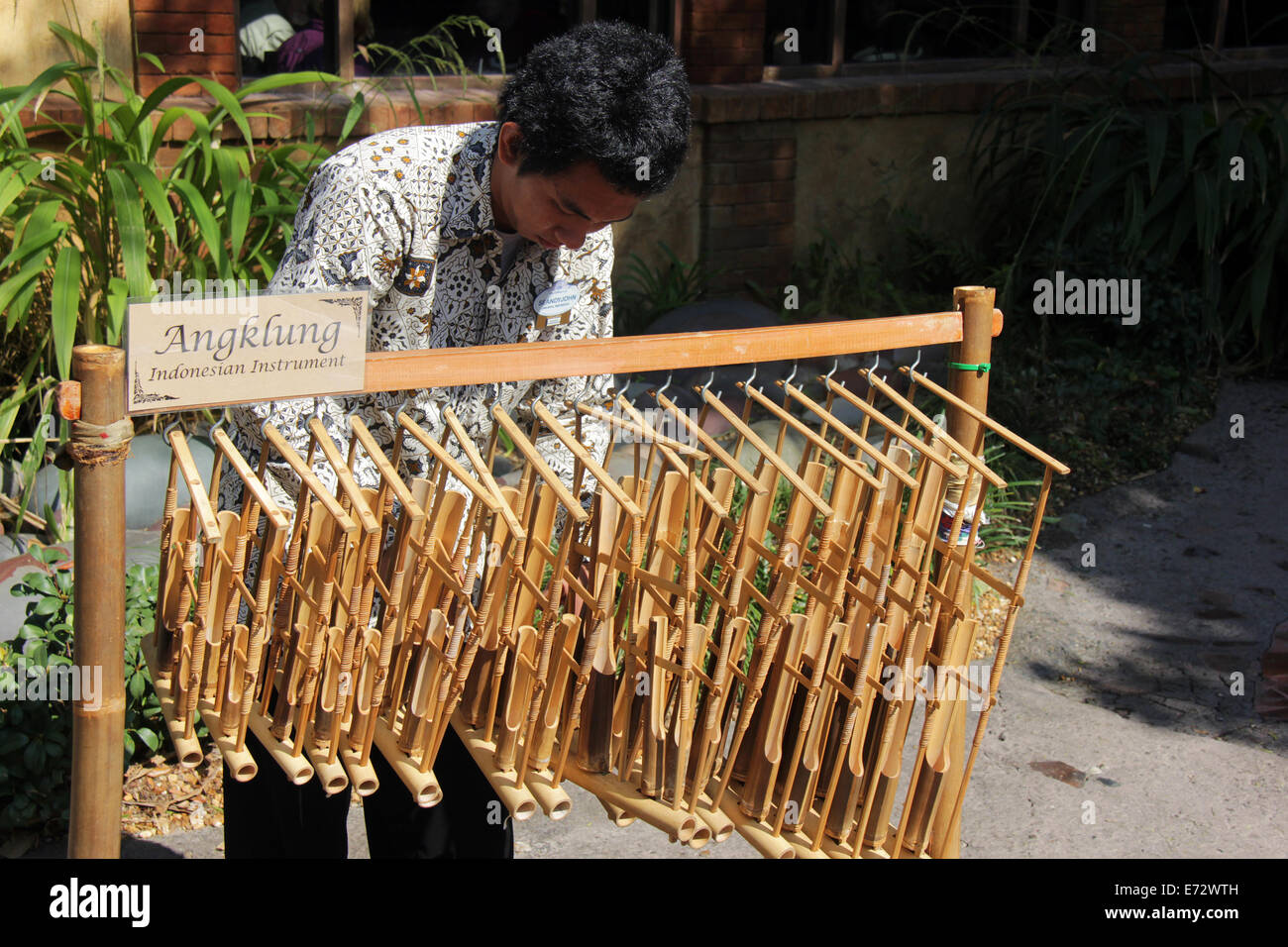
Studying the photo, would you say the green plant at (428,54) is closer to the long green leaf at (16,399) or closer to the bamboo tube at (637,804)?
the long green leaf at (16,399)

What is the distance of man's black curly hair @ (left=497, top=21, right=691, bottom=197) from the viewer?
1.70m

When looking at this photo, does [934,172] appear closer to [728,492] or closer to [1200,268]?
[1200,268]

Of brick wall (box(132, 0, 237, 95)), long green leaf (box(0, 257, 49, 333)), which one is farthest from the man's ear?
brick wall (box(132, 0, 237, 95))

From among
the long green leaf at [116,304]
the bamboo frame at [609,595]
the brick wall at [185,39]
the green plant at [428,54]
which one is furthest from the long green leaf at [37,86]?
the bamboo frame at [609,595]

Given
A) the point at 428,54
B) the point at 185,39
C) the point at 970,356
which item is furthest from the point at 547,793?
the point at 428,54

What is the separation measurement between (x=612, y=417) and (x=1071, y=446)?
353 centimetres

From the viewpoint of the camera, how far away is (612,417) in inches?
67.4

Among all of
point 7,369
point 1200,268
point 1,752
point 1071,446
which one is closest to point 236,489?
point 1,752

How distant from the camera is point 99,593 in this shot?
4.84 feet

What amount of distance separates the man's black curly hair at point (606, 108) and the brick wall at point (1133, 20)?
5441 millimetres

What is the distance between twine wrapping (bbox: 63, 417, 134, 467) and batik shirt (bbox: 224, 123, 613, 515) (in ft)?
0.93

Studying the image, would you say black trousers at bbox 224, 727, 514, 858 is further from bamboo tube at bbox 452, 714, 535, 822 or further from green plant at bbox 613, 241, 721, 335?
green plant at bbox 613, 241, 721, 335

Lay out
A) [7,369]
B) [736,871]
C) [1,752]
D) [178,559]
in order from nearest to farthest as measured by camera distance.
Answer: [178,559], [736,871], [1,752], [7,369]

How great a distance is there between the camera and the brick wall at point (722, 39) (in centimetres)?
538
